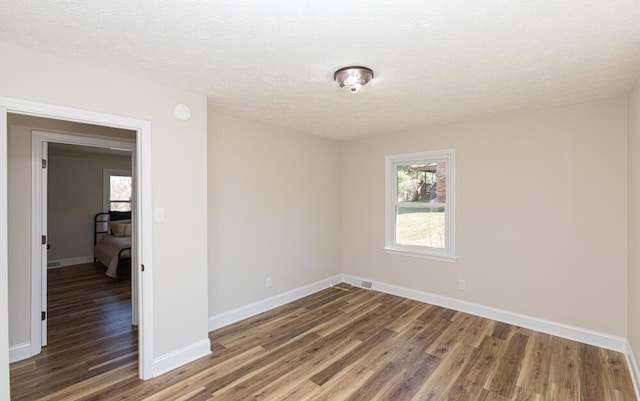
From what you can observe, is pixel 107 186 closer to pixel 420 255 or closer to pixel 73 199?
pixel 73 199

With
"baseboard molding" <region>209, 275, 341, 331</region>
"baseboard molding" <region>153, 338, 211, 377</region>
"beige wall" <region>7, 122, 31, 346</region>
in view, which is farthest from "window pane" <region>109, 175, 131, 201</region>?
"baseboard molding" <region>153, 338, 211, 377</region>

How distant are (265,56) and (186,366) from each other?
2583mm

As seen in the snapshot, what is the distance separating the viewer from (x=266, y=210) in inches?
157

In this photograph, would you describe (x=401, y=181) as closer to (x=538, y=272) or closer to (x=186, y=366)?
(x=538, y=272)

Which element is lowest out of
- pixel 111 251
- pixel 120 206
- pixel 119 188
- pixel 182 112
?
pixel 111 251

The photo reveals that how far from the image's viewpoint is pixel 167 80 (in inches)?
96.6

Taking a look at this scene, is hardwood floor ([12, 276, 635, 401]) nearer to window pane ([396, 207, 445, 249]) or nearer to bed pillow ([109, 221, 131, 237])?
window pane ([396, 207, 445, 249])

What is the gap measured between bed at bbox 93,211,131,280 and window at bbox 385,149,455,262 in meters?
4.61

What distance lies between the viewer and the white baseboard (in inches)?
106

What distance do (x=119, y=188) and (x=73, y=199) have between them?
933mm

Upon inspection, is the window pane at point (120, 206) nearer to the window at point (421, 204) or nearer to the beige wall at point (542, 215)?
the window at point (421, 204)

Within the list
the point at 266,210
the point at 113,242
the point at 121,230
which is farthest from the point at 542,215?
the point at 121,230

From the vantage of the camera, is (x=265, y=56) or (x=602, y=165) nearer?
(x=265, y=56)

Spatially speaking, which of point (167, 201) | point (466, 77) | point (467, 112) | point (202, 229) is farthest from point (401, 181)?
point (167, 201)
